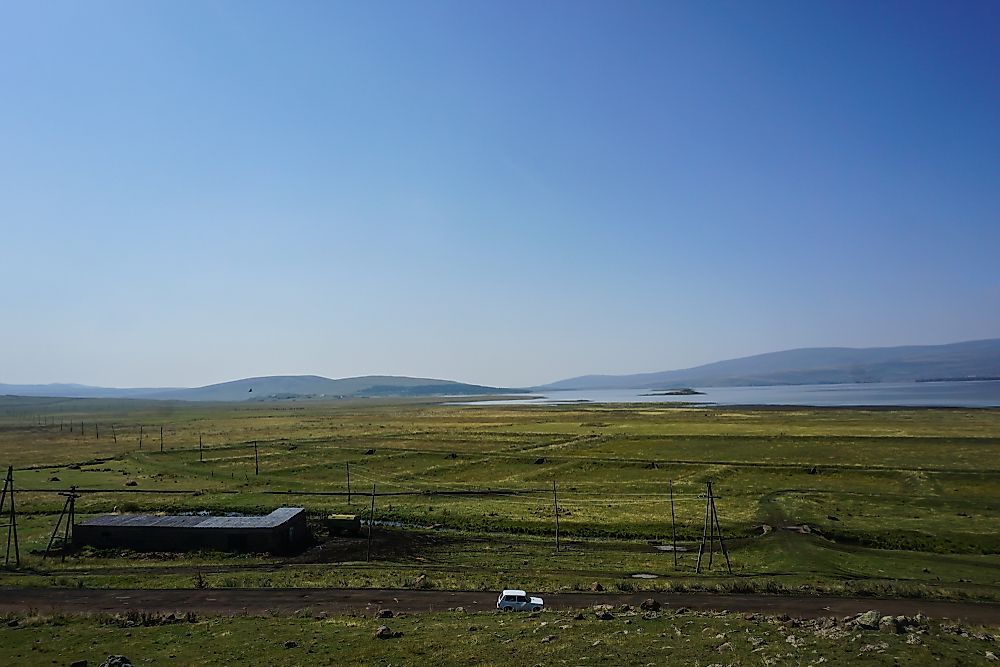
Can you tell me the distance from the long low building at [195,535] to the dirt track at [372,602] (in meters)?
11.0

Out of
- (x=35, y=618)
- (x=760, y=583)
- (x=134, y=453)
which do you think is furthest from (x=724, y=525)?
(x=134, y=453)

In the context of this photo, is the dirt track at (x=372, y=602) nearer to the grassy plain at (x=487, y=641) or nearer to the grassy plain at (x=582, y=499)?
the grassy plain at (x=582, y=499)

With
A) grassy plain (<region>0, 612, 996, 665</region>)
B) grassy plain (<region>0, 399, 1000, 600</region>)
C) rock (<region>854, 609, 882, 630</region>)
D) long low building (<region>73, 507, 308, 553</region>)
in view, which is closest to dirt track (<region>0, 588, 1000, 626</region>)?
grassy plain (<region>0, 399, 1000, 600</region>)

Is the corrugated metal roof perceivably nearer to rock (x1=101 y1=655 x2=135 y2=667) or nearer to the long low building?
the long low building

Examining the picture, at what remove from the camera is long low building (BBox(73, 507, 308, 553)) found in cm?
4919

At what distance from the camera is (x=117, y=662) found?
80.9ft

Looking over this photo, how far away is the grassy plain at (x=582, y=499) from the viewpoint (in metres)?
41.8

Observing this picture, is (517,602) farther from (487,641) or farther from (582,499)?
(582,499)

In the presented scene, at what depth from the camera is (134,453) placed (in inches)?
4471

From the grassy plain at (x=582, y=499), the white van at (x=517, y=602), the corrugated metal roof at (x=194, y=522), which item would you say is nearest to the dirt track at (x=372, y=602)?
the white van at (x=517, y=602)

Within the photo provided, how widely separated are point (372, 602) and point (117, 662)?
13969 mm

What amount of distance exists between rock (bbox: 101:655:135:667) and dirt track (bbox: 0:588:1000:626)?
8.13 m

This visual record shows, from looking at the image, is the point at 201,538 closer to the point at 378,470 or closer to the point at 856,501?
the point at 378,470

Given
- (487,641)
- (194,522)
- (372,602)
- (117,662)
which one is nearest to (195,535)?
(194,522)
